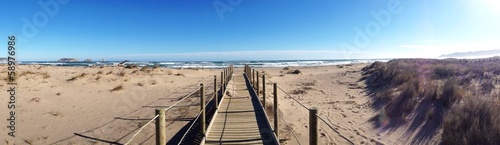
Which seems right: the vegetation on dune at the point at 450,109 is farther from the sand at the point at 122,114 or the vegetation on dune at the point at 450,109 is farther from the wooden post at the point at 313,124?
the wooden post at the point at 313,124

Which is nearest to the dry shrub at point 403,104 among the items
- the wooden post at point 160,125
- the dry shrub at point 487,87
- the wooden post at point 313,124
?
the dry shrub at point 487,87

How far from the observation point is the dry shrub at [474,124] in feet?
16.7

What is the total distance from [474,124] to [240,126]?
4.70 metres

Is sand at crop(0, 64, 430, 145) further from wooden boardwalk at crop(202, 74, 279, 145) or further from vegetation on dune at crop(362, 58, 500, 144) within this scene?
wooden boardwalk at crop(202, 74, 279, 145)

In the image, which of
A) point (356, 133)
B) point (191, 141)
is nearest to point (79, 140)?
point (191, 141)

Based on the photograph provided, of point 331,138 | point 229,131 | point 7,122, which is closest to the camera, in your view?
point 229,131

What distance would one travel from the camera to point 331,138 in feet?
24.2

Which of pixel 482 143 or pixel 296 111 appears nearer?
pixel 482 143

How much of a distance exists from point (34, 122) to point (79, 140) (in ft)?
7.82

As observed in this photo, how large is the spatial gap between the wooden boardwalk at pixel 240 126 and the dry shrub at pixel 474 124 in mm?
3553

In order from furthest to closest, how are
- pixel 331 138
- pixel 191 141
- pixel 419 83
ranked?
pixel 419 83
pixel 331 138
pixel 191 141

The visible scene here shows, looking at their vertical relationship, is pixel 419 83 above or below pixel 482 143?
above

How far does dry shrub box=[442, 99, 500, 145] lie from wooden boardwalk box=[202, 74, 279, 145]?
355cm

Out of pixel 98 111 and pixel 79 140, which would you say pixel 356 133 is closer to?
pixel 79 140
